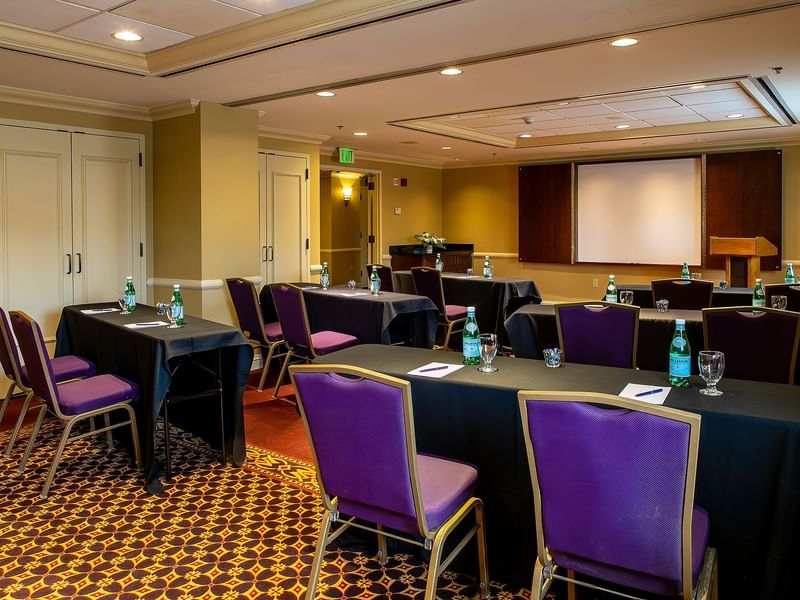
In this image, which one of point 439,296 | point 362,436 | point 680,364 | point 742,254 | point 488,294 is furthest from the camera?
point 742,254

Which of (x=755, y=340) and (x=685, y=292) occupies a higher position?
(x=685, y=292)

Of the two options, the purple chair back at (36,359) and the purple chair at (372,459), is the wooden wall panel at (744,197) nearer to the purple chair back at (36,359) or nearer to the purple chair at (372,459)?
the purple chair at (372,459)

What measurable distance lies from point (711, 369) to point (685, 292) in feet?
11.7

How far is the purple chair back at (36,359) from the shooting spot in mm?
3475

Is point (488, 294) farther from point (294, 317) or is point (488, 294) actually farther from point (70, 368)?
point (70, 368)

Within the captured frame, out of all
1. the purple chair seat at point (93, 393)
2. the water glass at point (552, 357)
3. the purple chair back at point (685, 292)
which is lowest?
the purple chair seat at point (93, 393)

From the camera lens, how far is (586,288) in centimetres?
Result: 1077

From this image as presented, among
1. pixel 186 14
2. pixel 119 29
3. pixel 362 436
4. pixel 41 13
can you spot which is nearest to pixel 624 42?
pixel 186 14

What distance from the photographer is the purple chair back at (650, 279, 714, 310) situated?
5504 mm

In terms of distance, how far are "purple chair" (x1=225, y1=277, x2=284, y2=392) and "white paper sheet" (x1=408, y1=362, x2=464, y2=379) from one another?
125 inches

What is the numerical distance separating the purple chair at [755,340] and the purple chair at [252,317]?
3553 mm

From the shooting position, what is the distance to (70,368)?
438 cm

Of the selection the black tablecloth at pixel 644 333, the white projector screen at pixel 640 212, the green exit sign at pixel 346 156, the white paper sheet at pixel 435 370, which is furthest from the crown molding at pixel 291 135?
the white paper sheet at pixel 435 370

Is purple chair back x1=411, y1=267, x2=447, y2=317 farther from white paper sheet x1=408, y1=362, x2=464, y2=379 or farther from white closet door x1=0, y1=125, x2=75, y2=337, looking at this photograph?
white paper sheet x1=408, y1=362, x2=464, y2=379
